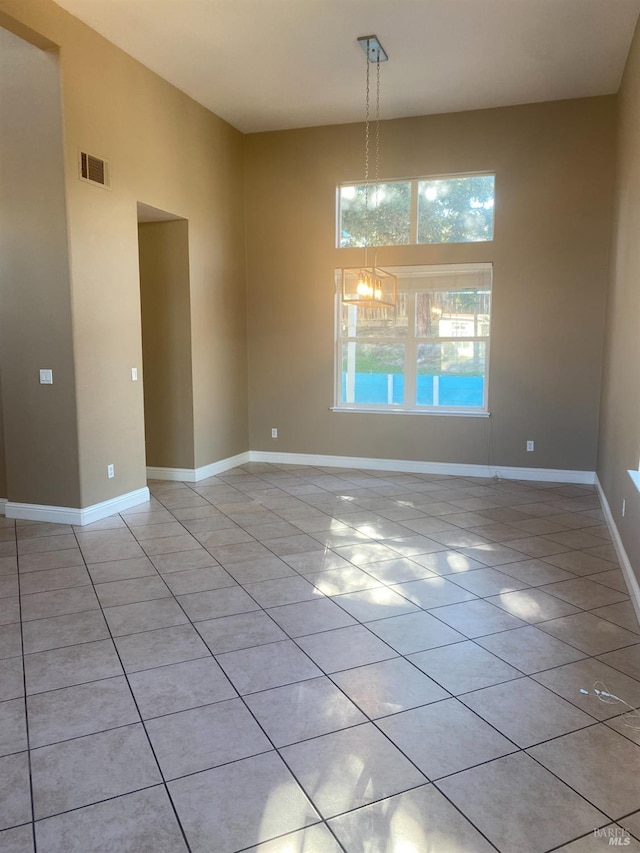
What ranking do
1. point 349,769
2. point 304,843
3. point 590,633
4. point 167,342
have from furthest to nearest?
1. point 167,342
2. point 590,633
3. point 349,769
4. point 304,843

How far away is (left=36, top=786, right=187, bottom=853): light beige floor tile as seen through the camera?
5.12 ft

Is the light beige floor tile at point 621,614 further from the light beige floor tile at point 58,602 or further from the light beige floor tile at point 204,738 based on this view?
the light beige floor tile at point 58,602

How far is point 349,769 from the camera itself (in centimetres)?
184

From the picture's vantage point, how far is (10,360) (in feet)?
14.2

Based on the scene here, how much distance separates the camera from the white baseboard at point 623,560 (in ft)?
9.77

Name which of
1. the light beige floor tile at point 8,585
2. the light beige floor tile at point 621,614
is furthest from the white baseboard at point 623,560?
the light beige floor tile at point 8,585

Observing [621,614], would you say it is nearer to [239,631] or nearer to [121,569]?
[239,631]

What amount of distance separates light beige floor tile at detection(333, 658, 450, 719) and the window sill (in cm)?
379

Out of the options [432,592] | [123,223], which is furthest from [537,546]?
[123,223]

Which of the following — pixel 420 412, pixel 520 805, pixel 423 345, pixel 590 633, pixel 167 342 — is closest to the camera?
pixel 520 805

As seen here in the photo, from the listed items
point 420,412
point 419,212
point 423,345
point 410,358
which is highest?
point 419,212

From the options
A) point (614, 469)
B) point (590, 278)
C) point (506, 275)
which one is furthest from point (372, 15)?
point (614, 469)

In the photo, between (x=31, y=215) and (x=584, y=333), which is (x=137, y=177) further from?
(x=584, y=333)

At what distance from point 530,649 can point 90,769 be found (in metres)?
1.79
